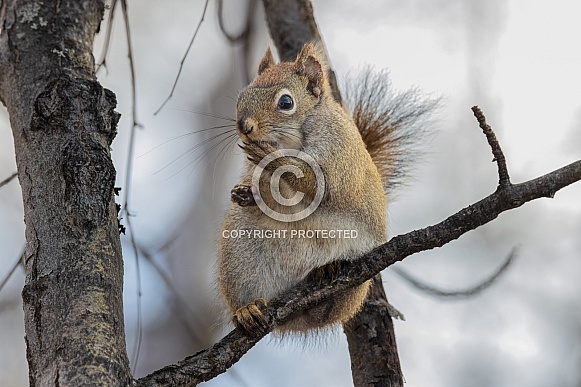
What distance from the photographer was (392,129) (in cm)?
261

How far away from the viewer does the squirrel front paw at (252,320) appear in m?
1.68

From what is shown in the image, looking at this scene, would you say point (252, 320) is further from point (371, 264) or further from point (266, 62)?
point (266, 62)

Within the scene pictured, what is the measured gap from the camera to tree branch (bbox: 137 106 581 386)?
1.42 m

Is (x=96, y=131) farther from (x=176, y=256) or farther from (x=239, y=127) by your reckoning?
(x=176, y=256)

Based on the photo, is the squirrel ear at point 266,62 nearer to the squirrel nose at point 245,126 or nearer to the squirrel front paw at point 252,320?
the squirrel nose at point 245,126

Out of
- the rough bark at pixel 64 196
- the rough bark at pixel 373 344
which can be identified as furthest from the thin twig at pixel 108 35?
the rough bark at pixel 373 344

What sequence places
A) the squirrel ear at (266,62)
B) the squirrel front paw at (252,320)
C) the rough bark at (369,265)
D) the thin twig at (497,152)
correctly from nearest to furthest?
the rough bark at (369,265) → the thin twig at (497,152) → the squirrel front paw at (252,320) → the squirrel ear at (266,62)

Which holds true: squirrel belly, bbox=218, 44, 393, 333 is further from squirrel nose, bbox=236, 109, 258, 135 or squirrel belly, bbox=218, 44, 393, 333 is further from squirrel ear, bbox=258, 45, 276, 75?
squirrel ear, bbox=258, 45, 276, 75

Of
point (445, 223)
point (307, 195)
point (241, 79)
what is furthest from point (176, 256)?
point (445, 223)

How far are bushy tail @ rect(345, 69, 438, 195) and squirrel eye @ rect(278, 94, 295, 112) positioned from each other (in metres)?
0.55

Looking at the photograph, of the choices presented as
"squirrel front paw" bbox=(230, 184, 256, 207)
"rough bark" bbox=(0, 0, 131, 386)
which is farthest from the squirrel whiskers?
"rough bark" bbox=(0, 0, 131, 386)

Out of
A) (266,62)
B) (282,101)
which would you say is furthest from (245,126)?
(266,62)

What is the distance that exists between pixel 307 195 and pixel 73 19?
0.82m

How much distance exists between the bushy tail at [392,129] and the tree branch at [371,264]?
30.9 inches
